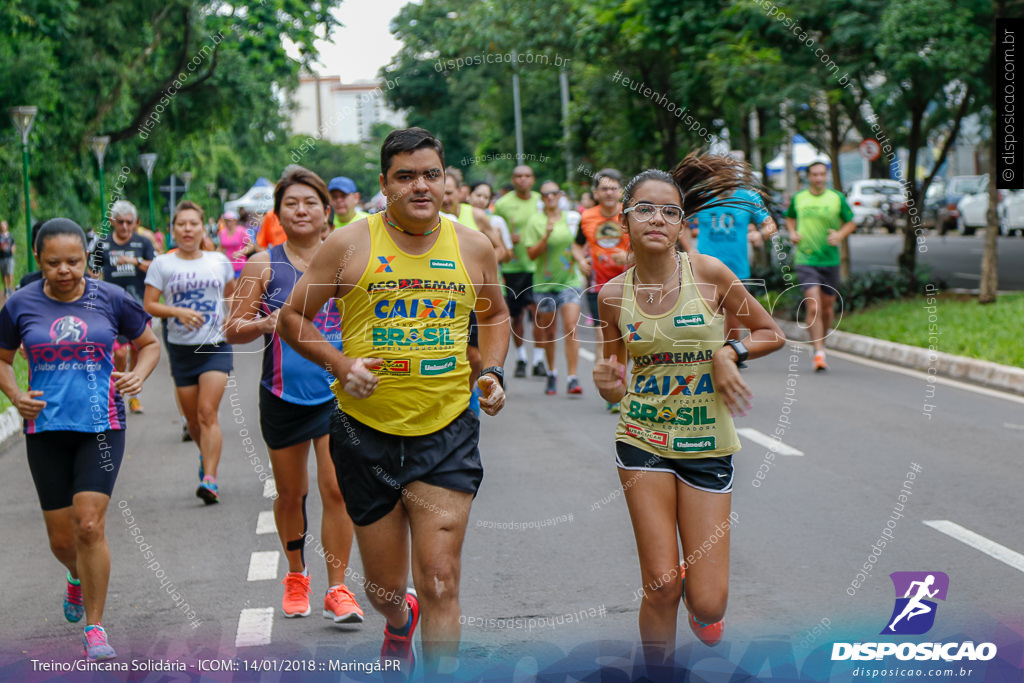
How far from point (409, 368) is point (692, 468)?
3.34 ft

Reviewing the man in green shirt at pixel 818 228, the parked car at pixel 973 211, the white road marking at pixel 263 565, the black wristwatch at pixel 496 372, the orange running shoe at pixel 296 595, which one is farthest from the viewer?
the parked car at pixel 973 211

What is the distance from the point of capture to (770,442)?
9008 millimetres

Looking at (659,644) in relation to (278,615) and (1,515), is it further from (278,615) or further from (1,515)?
(1,515)

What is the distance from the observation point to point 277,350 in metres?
5.45

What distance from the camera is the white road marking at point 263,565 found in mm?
6117

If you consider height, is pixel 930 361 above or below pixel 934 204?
below

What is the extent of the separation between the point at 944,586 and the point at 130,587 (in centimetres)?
377

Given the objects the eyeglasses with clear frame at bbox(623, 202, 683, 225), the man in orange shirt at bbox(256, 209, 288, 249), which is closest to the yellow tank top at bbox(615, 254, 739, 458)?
the eyeglasses with clear frame at bbox(623, 202, 683, 225)

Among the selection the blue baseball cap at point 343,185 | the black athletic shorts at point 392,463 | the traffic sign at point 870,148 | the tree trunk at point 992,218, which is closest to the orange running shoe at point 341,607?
the black athletic shorts at point 392,463

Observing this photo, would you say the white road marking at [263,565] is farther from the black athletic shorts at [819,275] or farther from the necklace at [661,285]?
the black athletic shorts at [819,275]

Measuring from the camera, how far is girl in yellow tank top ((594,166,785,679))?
4.19 metres

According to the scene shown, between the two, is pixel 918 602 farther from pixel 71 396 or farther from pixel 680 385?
pixel 71 396

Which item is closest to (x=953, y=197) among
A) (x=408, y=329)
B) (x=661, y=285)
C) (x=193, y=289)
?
(x=193, y=289)

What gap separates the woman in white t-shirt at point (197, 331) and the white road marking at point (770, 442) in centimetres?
371
